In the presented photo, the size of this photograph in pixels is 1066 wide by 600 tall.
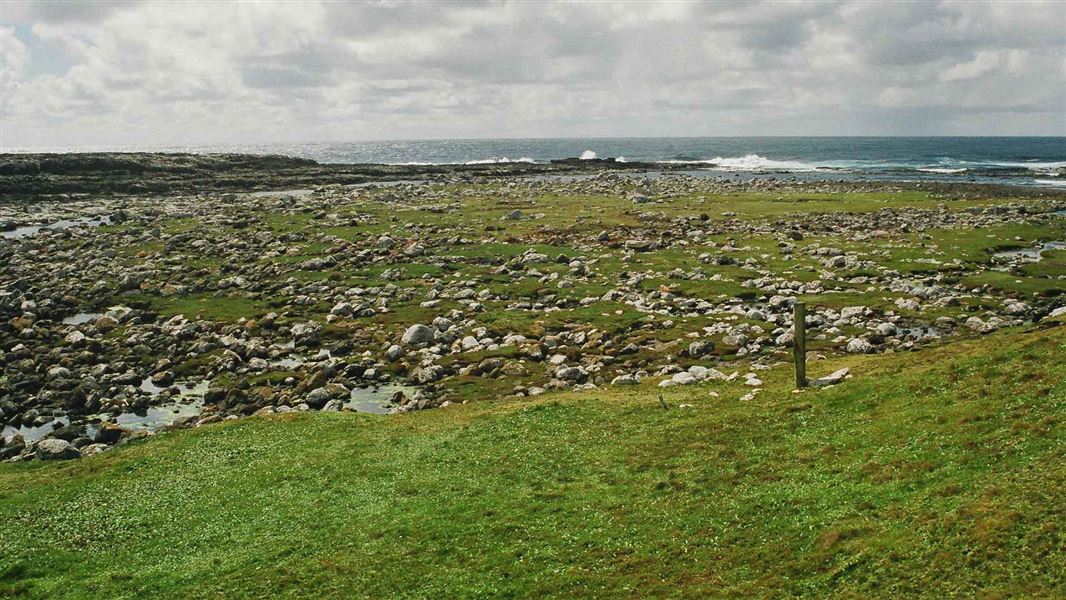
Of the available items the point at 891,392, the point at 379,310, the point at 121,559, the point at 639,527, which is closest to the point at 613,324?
the point at 379,310

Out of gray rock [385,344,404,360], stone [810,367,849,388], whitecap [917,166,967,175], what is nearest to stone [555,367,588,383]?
gray rock [385,344,404,360]

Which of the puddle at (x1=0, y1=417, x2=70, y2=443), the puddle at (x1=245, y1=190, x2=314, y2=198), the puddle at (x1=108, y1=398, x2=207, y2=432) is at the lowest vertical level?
the puddle at (x1=0, y1=417, x2=70, y2=443)

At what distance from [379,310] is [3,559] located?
2817 centimetres

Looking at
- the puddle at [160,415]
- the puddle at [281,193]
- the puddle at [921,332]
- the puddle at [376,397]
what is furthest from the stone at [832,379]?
the puddle at [281,193]

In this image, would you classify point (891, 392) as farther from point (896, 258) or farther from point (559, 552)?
point (896, 258)

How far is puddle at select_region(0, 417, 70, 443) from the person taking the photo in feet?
103

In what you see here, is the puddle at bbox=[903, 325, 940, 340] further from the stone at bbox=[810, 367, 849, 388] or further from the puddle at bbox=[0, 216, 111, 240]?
the puddle at bbox=[0, 216, 111, 240]

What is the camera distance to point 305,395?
112 ft

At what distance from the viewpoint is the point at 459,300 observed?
160 feet

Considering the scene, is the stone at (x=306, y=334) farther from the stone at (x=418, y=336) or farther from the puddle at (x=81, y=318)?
the puddle at (x=81, y=318)

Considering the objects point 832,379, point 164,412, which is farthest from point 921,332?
point 164,412

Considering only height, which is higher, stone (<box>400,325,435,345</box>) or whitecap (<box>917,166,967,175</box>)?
whitecap (<box>917,166,967,175</box>)

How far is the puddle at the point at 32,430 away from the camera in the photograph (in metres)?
31.3

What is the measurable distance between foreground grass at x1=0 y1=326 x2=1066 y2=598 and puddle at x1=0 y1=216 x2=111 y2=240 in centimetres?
7154
